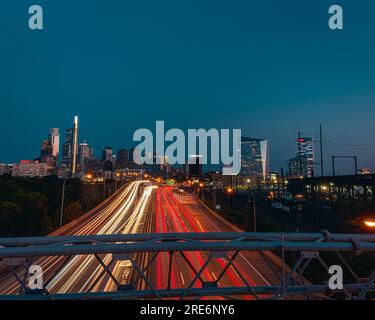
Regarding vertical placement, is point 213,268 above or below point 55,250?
below

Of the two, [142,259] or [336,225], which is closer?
→ [142,259]

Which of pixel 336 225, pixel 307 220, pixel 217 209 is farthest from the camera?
pixel 217 209

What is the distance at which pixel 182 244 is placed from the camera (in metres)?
4.88

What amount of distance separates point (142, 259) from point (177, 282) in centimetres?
557

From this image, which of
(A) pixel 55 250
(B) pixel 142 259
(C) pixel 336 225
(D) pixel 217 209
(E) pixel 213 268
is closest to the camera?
(A) pixel 55 250

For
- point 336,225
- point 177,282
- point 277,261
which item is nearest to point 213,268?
point 177,282

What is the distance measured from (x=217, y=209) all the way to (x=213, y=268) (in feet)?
106

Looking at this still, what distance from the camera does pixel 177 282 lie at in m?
17.2
